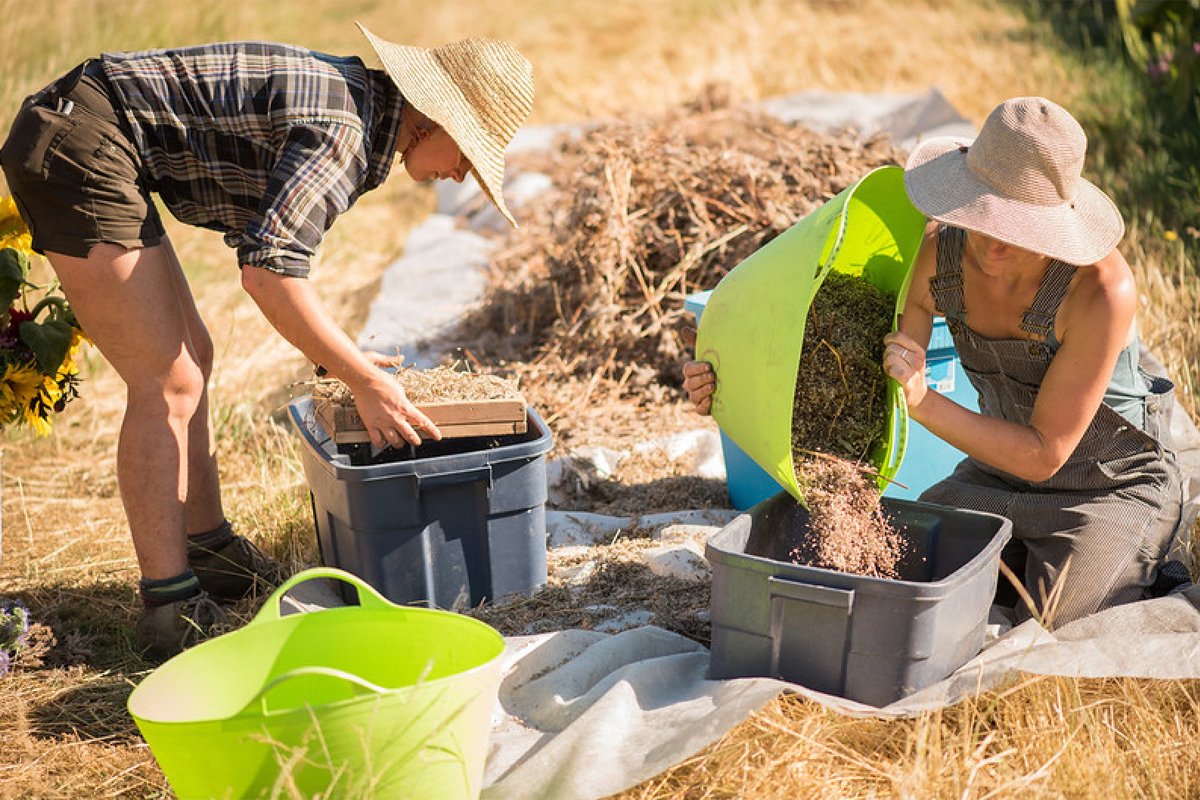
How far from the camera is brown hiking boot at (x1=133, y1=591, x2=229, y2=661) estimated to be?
275cm

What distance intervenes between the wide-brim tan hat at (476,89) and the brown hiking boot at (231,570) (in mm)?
1127

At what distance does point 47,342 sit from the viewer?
284 cm

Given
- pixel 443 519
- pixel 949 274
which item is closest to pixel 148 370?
pixel 443 519

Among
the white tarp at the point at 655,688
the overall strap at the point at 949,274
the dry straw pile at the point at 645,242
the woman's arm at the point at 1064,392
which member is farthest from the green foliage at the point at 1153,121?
the white tarp at the point at 655,688

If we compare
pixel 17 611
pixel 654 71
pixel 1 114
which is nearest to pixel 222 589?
pixel 17 611

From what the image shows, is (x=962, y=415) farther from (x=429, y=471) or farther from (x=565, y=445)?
(x=565, y=445)

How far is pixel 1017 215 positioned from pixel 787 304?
18.0 inches

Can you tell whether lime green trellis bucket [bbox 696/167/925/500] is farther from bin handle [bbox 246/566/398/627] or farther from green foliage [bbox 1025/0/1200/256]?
green foliage [bbox 1025/0/1200/256]

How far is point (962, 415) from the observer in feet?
7.84

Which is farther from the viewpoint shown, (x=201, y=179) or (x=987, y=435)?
(x=201, y=179)

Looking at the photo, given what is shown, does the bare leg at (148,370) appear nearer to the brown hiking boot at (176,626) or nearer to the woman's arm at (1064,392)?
the brown hiking boot at (176,626)

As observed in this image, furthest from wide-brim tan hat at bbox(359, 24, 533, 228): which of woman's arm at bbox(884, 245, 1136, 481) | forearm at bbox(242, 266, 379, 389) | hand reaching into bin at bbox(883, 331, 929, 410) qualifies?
woman's arm at bbox(884, 245, 1136, 481)

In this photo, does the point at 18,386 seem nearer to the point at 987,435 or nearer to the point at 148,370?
the point at 148,370

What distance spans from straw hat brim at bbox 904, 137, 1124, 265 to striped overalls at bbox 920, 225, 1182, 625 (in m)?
0.31
